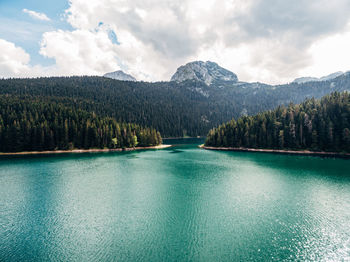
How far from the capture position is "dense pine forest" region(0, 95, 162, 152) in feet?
301

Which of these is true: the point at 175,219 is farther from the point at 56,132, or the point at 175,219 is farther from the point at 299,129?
the point at 56,132

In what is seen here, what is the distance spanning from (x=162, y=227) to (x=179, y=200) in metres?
9.33

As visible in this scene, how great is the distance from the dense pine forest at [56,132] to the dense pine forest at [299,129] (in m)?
56.3

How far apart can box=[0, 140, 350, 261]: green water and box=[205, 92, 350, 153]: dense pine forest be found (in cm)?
5363

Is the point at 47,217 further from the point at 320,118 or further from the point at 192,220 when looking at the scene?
the point at 320,118

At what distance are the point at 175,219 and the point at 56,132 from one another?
3887 inches

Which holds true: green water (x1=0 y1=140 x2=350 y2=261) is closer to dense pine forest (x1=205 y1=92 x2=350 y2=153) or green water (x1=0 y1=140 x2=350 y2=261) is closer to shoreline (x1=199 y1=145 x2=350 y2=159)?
shoreline (x1=199 y1=145 x2=350 y2=159)

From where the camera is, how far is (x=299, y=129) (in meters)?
93.6

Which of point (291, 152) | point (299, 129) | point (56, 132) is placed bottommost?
point (291, 152)

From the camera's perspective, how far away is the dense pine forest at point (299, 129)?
85.1 m

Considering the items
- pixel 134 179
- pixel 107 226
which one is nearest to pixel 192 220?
pixel 107 226

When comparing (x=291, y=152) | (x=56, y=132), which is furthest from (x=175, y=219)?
(x=56, y=132)

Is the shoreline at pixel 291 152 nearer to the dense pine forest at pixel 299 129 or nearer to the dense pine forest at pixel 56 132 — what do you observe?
the dense pine forest at pixel 299 129

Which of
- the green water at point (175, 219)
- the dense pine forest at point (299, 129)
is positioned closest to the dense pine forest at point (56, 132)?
the dense pine forest at point (299, 129)
